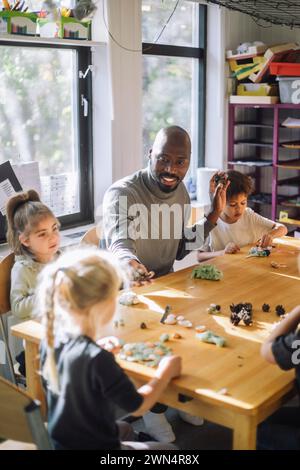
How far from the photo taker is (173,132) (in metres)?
2.79

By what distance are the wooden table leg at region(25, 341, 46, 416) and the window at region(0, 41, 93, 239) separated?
1.48m

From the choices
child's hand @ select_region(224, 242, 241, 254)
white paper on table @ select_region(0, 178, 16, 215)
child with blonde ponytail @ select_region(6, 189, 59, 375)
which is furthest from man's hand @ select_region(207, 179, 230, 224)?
white paper on table @ select_region(0, 178, 16, 215)

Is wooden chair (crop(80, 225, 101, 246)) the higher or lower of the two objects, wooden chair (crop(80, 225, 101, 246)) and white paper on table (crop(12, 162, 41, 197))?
the lower

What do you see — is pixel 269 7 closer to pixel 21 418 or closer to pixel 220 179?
pixel 220 179

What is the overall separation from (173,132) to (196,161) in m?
2.31

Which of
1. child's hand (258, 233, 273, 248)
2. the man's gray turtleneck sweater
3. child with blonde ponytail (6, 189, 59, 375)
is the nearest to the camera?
child with blonde ponytail (6, 189, 59, 375)

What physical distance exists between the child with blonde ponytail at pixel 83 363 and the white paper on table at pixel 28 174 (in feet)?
6.33

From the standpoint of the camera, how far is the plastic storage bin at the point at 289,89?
4488mm

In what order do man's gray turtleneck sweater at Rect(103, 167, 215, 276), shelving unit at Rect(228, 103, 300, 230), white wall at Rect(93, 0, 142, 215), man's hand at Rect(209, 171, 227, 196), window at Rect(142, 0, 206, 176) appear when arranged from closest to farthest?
man's gray turtleneck sweater at Rect(103, 167, 215, 276), man's hand at Rect(209, 171, 227, 196), white wall at Rect(93, 0, 142, 215), window at Rect(142, 0, 206, 176), shelving unit at Rect(228, 103, 300, 230)

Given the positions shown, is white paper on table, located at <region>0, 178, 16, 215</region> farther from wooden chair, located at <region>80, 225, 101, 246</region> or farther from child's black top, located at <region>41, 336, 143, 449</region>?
child's black top, located at <region>41, 336, 143, 449</region>

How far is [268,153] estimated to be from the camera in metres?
5.23

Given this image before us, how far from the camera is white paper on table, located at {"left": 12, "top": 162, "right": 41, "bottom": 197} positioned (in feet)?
11.4

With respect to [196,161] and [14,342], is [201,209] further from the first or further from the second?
[14,342]
